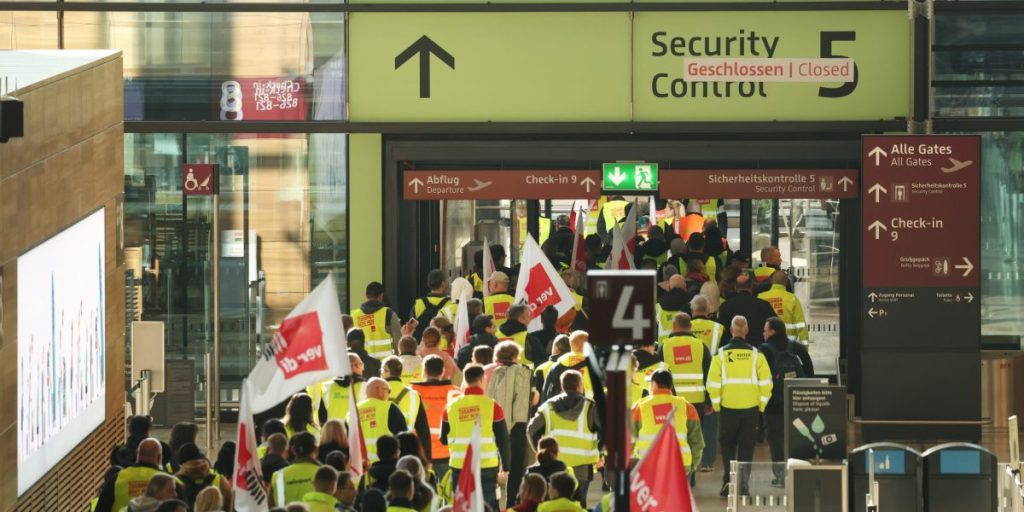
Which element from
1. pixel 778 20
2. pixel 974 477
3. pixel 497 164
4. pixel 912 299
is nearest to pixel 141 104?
pixel 497 164

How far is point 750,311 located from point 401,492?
367 inches

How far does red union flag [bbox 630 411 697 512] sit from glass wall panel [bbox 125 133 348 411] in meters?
10.8

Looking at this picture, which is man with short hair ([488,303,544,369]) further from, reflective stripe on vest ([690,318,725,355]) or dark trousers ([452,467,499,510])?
dark trousers ([452,467,499,510])

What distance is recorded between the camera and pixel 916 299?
21078 millimetres

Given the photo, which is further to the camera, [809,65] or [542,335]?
[809,65]

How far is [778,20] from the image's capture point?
2294 cm

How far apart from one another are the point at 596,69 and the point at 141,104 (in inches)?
206

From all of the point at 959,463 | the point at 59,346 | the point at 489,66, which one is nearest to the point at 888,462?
the point at 959,463

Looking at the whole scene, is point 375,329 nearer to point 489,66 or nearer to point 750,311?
point 750,311

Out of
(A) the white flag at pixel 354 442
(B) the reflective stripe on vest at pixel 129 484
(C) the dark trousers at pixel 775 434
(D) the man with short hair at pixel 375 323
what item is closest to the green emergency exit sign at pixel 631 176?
(D) the man with short hair at pixel 375 323

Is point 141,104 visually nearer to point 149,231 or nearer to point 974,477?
point 149,231

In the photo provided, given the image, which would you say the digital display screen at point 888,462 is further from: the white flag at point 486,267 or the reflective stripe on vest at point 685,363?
the white flag at point 486,267

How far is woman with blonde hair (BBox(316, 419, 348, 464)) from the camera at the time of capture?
14086 mm

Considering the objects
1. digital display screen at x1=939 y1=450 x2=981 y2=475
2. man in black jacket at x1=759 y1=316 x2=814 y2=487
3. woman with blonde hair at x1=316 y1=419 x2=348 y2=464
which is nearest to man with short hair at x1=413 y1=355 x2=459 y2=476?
woman with blonde hair at x1=316 y1=419 x2=348 y2=464
